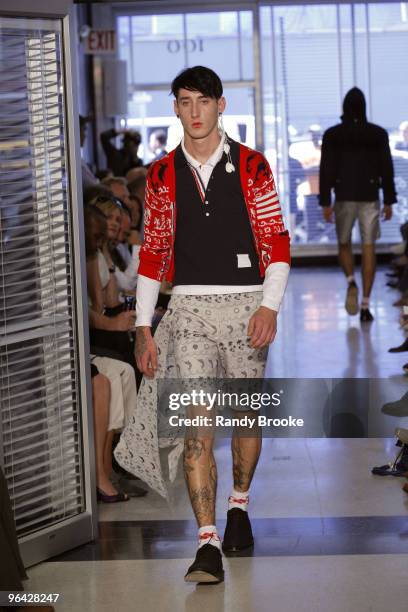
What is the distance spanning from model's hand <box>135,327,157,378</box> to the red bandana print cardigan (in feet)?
0.62

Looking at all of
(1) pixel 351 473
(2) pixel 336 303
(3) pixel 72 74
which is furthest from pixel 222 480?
(2) pixel 336 303

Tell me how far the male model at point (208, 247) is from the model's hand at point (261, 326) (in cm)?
3

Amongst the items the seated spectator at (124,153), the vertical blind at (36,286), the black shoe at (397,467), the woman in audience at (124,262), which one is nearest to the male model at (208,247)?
the vertical blind at (36,286)

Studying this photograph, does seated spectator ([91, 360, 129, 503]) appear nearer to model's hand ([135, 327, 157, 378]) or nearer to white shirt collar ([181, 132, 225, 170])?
model's hand ([135, 327, 157, 378])

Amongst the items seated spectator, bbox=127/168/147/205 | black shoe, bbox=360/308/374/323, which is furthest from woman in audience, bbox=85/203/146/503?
black shoe, bbox=360/308/374/323

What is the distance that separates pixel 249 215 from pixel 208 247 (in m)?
0.17

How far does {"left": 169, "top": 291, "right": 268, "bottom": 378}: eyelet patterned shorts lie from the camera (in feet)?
12.0

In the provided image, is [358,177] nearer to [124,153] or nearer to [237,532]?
[124,153]

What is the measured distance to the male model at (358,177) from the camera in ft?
32.1

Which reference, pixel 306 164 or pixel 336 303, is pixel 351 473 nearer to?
pixel 336 303

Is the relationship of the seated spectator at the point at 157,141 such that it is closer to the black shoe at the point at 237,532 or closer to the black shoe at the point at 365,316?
the black shoe at the point at 365,316

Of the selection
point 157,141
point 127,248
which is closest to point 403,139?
point 157,141

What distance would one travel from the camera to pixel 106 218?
17.1 feet

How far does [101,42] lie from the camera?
12.4 m
